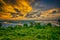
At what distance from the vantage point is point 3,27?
4270 millimetres

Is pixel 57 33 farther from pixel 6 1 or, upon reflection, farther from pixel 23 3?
pixel 6 1

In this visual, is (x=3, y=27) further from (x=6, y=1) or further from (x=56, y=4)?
(x=56, y=4)

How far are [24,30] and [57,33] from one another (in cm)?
92

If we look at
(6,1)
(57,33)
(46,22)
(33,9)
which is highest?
(6,1)

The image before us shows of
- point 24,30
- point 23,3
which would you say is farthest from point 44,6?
point 24,30

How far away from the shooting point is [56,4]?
4488 mm

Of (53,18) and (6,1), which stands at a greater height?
(6,1)

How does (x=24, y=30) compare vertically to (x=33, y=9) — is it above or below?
below

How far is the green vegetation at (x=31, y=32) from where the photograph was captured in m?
4.04

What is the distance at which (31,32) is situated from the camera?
4199 millimetres

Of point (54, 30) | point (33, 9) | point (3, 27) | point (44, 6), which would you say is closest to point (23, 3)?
point (33, 9)

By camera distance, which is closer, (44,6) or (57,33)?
(57,33)

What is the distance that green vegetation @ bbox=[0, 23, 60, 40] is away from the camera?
13.2ft

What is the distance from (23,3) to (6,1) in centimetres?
50
